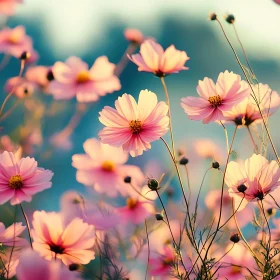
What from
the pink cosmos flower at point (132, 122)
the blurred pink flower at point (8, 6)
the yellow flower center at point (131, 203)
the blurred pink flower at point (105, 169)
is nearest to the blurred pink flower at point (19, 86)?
the blurred pink flower at point (8, 6)

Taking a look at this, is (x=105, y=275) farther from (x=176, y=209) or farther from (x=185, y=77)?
(x=185, y=77)

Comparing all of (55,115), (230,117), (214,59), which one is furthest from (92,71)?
(214,59)

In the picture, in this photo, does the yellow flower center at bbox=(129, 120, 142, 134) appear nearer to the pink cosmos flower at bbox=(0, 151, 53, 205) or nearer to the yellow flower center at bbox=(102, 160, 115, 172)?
the pink cosmos flower at bbox=(0, 151, 53, 205)

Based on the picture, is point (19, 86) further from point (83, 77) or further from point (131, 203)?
point (131, 203)

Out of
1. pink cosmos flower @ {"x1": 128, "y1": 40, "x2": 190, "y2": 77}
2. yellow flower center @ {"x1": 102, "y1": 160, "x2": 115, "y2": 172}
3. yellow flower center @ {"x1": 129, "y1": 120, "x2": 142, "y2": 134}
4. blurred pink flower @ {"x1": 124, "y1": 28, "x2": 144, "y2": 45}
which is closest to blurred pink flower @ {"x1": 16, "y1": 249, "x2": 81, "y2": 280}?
yellow flower center @ {"x1": 129, "y1": 120, "x2": 142, "y2": 134}

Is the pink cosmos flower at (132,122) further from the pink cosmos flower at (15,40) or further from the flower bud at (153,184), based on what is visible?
the pink cosmos flower at (15,40)

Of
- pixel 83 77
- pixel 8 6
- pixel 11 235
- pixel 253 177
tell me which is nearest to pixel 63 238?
pixel 11 235
